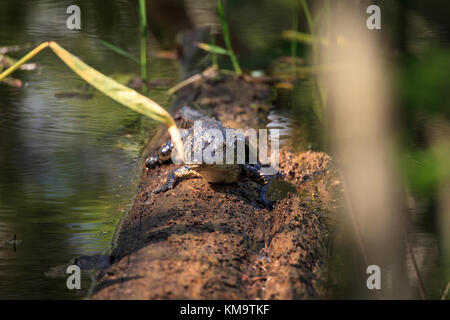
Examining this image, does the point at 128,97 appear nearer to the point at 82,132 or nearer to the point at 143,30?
the point at 82,132

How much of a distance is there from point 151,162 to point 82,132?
922 mm

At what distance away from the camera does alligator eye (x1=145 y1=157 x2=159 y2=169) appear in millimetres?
3943

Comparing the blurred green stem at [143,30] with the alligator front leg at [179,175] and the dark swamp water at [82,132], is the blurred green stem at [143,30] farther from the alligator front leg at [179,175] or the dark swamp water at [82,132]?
the alligator front leg at [179,175]

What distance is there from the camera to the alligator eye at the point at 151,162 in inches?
155

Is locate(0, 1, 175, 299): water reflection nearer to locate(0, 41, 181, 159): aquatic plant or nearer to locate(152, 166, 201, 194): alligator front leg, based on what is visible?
locate(152, 166, 201, 194): alligator front leg

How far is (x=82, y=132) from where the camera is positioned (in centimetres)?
456

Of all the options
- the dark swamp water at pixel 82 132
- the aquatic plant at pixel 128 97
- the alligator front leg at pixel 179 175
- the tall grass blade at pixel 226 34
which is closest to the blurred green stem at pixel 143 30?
the dark swamp water at pixel 82 132

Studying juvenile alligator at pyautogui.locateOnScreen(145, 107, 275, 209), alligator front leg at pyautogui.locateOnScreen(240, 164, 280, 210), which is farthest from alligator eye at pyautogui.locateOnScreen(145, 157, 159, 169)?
alligator front leg at pyautogui.locateOnScreen(240, 164, 280, 210)

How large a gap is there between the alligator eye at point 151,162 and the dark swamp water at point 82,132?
12cm

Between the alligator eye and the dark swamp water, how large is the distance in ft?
0.38

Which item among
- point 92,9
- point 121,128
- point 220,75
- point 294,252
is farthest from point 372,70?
point 92,9

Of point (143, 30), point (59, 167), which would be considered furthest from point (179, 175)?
point (143, 30)
